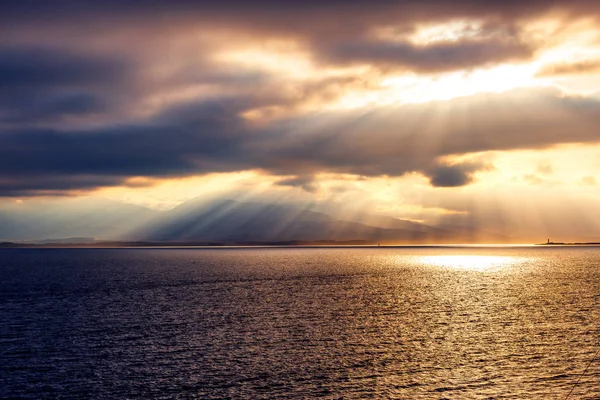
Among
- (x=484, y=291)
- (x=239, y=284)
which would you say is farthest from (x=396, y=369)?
(x=239, y=284)

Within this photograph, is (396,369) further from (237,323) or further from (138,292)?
(138,292)

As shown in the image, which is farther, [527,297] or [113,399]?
[527,297]

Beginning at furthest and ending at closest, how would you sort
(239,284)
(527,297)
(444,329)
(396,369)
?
(239,284) → (527,297) → (444,329) → (396,369)

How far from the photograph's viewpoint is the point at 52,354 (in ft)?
236

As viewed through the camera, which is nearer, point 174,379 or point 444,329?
point 174,379

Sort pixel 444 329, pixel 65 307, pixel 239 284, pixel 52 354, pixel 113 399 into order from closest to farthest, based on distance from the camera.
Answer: pixel 113 399, pixel 52 354, pixel 444 329, pixel 65 307, pixel 239 284

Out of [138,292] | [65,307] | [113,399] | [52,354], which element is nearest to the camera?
[113,399]

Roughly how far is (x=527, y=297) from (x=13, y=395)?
4856 inches

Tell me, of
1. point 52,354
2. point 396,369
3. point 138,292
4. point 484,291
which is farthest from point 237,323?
point 484,291

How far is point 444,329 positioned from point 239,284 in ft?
336

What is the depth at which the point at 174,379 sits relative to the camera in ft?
196

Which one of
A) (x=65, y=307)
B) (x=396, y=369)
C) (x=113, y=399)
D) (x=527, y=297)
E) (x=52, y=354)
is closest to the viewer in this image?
(x=113, y=399)

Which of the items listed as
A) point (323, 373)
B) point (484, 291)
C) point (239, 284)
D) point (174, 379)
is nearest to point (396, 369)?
point (323, 373)

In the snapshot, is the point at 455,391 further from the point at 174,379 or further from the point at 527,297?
the point at 527,297
